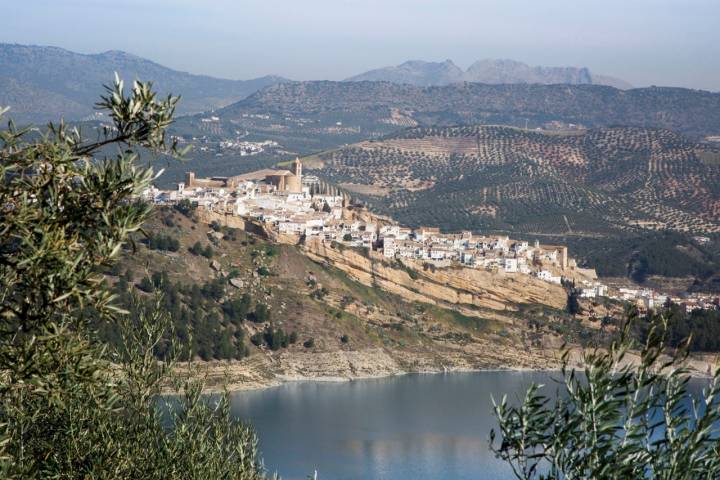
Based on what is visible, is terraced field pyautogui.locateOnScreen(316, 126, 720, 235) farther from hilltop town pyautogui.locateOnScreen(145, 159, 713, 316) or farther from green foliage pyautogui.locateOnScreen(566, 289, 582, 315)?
green foliage pyautogui.locateOnScreen(566, 289, 582, 315)

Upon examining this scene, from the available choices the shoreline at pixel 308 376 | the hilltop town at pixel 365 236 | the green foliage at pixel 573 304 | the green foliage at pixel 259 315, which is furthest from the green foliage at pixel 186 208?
the green foliage at pixel 573 304

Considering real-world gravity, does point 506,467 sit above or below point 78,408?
below

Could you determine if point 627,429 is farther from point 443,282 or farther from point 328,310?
point 443,282

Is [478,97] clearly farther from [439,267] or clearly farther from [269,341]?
[269,341]

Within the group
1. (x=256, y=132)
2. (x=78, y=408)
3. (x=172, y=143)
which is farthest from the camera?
(x=256, y=132)

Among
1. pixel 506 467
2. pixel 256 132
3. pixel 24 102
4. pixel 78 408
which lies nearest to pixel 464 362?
pixel 506 467

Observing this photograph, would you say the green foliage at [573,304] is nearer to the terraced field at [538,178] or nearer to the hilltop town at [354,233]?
Result: the hilltop town at [354,233]

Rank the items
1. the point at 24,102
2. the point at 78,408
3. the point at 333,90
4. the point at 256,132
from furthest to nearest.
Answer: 1. the point at 333,90
2. the point at 24,102
3. the point at 256,132
4. the point at 78,408
